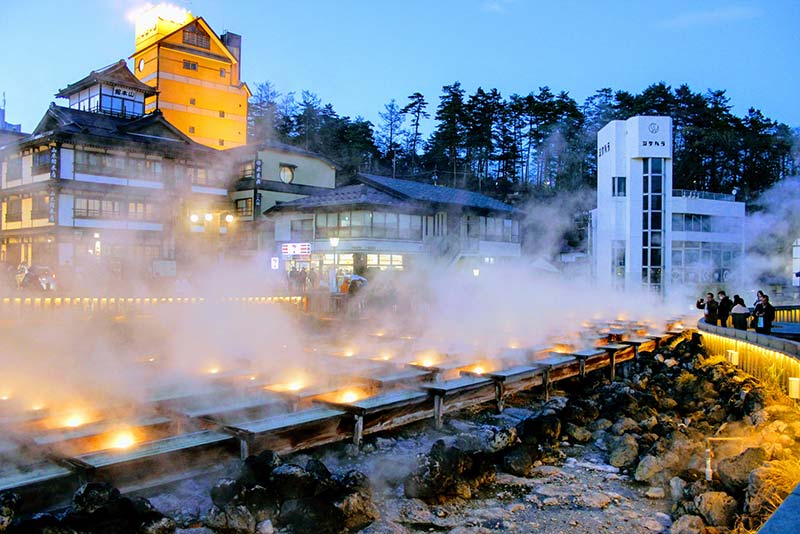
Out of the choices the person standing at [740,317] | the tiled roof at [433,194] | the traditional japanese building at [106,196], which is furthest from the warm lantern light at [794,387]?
the traditional japanese building at [106,196]

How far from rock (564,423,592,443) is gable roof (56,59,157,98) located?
91.2ft

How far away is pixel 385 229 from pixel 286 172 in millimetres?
7627

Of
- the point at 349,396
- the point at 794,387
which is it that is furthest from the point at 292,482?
the point at 794,387

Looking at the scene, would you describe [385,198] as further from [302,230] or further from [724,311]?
[724,311]

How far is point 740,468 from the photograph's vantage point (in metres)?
6.18

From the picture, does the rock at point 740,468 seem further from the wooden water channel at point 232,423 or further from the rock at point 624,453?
the wooden water channel at point 232,423

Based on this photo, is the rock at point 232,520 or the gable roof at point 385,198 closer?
the rock at point 232,520

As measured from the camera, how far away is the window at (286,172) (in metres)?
30.0

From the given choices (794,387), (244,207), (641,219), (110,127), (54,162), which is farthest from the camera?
(244,207)

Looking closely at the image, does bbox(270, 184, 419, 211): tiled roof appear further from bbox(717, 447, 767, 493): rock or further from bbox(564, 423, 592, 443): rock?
bbox(717, 447, 767, 493): rock

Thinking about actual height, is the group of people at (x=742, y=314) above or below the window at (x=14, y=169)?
below

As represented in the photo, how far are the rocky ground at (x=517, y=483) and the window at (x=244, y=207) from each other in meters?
21.5

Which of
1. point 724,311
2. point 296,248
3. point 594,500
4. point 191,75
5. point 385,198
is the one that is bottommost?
point 594,500

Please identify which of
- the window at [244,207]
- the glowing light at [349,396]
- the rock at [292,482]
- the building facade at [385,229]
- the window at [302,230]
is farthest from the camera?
the window at [244,207]
